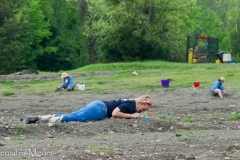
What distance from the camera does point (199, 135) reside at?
11977 millimetres

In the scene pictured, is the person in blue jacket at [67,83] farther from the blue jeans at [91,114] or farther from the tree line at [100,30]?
the tree line at [100,30]

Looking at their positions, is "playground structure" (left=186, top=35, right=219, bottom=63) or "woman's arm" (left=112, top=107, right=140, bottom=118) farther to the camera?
"playground structure" (left=186, top=35, right=219, bottom=63)

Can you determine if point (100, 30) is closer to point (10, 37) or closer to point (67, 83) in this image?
point (10, 37)

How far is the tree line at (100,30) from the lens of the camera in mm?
50438

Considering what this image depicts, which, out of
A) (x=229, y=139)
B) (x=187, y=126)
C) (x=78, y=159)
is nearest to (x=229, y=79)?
(x=187, y=126)

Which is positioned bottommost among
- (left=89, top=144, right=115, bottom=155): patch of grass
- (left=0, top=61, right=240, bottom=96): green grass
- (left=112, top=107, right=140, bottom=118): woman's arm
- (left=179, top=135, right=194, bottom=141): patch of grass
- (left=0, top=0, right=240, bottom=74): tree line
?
(left=0, top=61, right=240, bottom=96): green grass

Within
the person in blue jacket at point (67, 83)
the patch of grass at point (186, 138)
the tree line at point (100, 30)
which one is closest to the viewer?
the patch of grass at point (186, 138)

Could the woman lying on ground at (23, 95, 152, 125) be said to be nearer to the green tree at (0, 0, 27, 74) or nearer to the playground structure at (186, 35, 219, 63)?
the playground structure at (186, 35, 219, 63)

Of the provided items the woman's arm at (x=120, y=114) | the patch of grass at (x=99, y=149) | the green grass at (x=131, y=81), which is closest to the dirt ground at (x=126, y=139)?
the patch of grass at (x=99, y=149)

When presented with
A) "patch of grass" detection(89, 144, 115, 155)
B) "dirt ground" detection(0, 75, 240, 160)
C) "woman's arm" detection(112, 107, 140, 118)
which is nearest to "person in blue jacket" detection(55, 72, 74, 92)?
"dirt ground" detection(0, 75, 240, 160)

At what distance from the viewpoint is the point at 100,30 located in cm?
5353

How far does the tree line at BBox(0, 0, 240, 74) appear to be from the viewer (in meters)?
50.4

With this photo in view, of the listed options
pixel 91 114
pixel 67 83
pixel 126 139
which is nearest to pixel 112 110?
pixel 91 114

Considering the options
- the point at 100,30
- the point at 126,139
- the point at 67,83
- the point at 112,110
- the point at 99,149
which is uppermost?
the point at 100,30
